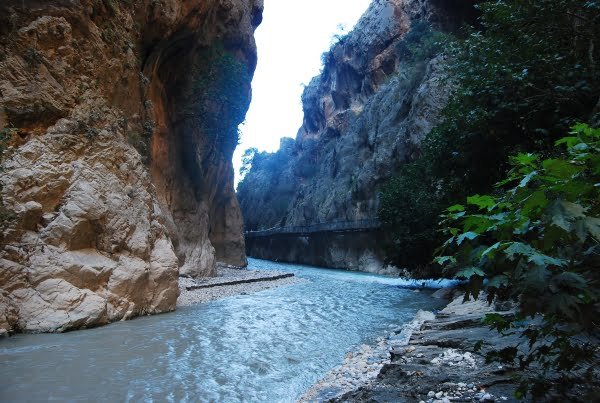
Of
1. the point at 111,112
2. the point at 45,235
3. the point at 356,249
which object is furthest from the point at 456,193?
the point at 356,249

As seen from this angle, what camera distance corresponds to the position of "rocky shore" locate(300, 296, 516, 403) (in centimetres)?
316

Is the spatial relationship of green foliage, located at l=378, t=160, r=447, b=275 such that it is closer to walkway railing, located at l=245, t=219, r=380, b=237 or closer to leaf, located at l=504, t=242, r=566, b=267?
leaf, located at l=504, t=242, r=566, b=267

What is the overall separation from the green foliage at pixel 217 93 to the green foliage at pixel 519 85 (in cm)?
1188

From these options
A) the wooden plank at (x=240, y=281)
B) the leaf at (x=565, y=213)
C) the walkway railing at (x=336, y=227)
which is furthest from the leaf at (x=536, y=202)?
the walkway railing at (x=336, y=227)

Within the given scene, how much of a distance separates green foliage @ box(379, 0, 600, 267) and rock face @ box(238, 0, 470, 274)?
1193 cm

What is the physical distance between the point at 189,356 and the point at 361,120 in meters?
39.0

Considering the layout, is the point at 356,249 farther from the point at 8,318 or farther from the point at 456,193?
the point at 8,318

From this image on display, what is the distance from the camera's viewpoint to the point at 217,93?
20.3m

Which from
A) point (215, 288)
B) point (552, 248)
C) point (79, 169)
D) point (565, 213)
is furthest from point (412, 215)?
point (565, 213)

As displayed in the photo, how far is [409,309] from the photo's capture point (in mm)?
12070

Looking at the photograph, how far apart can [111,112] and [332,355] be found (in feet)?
26.0

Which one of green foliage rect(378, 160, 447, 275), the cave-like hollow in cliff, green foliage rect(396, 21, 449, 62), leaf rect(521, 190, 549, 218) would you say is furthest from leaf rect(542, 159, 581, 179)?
green foliage rect(396, 21, 449, 62)

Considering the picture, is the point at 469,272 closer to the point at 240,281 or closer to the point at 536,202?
the point at 536,202

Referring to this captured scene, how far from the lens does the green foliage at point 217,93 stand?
19.9 m
